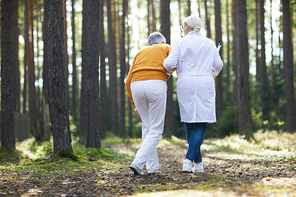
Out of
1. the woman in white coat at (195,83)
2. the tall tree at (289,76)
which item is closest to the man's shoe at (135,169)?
the woman in white coat at (195,83)

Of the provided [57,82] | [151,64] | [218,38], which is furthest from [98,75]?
[218,38]

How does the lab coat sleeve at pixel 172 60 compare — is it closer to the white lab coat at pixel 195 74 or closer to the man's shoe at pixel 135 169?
the white lab coat at pixel 195 74

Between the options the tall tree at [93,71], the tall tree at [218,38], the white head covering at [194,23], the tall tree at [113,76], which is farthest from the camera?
the tall tree at [113,76]

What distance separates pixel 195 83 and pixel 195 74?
0.45 feet

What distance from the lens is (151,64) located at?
434cm

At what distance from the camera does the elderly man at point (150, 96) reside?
4.24m

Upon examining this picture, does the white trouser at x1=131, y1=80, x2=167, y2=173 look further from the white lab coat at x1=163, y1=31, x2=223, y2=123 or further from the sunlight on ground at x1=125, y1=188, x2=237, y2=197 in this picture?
the sunlight on ground at x1=125, y1=188, x2=237, y2=197

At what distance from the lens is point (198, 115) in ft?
14.0

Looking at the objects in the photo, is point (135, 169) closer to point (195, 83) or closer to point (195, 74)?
point (195, 83)

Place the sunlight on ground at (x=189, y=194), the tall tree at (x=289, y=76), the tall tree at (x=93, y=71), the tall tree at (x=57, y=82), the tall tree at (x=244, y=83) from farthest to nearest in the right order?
the tall tree at (x=289, y=76) < the tall tree at (x=244, y=83) < the tall tree at (x=93, y=71) < the tall tree at (x=57, y=82) < the sunlight on ground at (x=189, y=194)

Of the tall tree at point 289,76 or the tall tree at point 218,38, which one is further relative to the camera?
the tall tree at point 218,38

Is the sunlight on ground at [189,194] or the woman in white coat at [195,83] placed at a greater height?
the woman in white coat at [195,83]

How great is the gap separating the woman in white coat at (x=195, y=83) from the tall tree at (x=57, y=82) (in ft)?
8.68

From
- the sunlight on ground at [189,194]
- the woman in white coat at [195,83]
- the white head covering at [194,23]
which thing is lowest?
the sunlight on ground at [189,194]
